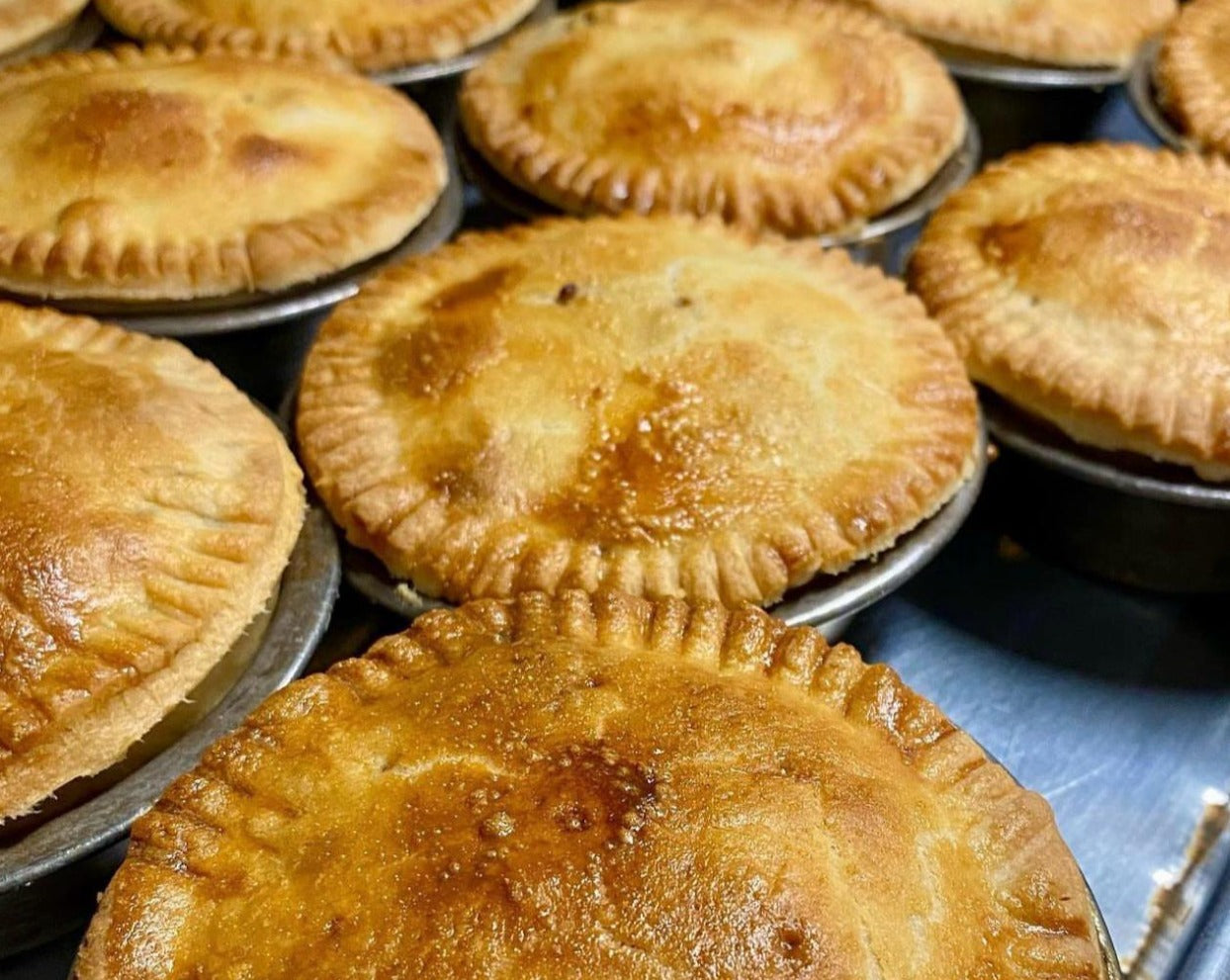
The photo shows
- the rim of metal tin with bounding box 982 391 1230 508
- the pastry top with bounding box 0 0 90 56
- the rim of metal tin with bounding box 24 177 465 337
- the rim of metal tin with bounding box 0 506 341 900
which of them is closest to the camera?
the rim of metal tin with bounding box 0 506 341 900

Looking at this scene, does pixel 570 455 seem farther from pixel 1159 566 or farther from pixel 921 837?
pixel 1159 566

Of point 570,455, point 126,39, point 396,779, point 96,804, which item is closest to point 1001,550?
point 570,455

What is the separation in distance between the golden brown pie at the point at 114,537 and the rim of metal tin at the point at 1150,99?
320 centimetres

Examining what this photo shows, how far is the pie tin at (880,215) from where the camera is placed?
3377mm

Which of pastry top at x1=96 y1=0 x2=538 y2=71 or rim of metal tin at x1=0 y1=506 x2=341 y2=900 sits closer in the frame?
rim of metal tin at x1=0 y1=506 x2=341 y2=900

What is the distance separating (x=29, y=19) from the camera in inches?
153

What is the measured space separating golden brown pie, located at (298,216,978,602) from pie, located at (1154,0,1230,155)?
1.75m

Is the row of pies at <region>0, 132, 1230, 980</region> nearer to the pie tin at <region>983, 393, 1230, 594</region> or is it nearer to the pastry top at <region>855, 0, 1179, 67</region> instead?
the pie tin at <region>983, 393, 1230, 594</region>

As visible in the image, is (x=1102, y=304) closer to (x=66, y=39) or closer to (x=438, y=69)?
(x=438, y=69)

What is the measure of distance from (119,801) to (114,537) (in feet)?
1.55

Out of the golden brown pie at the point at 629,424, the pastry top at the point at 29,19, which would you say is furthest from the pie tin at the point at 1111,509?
the pastry top at the point at 29,19

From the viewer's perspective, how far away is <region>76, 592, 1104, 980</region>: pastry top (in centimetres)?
152

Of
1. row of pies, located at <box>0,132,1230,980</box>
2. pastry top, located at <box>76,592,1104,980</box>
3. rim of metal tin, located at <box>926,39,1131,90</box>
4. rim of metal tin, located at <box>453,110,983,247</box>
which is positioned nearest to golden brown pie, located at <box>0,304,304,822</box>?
row of pies, located at <box>0,132,1230,980</box>

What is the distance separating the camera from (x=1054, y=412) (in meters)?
2.85
